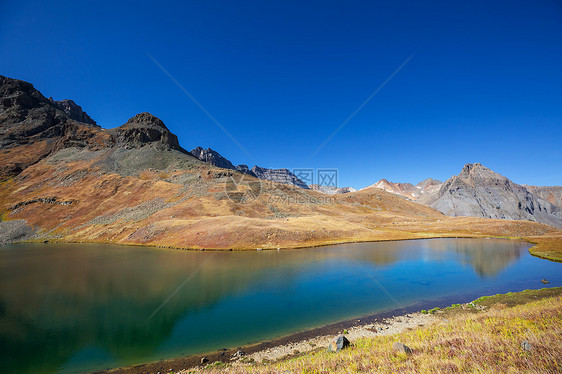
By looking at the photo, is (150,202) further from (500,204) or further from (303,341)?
(500,204)

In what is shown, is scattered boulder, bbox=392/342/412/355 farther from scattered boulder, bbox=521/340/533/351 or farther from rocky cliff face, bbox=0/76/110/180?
rocky cliff face, bbox=0/76/110/180

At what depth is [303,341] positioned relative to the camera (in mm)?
15727

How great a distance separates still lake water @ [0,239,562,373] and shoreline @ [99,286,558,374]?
0.74 meters

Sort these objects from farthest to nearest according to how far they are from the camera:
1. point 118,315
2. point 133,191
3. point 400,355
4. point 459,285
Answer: point 133,191 < point 459,285 < point 118,315 < point 400,355

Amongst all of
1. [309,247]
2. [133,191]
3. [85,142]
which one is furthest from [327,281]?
[85,142]

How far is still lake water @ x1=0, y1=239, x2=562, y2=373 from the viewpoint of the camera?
1599 cm

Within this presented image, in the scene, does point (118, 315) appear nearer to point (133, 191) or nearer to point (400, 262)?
point (400, 262)

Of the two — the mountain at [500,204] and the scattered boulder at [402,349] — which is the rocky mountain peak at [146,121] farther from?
the mountain at [500,204]

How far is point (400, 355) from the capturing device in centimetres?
892

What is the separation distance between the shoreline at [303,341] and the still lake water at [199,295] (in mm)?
741

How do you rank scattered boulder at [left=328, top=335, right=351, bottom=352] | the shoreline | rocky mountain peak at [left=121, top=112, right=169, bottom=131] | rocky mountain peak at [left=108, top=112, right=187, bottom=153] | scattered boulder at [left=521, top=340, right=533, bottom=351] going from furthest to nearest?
rocky mountain peak at [left=121, top=112, right=169, bottom=131] → rocky mountain peak at [left=108, top=112, right=187, bottom=153] → the shoreline → scattered boulder at [left=328, top=335, right=351, bottom=352] → scattered boulder at [left=521, top=340, right=533, bottom=351]

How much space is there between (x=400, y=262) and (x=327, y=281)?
1700 cm

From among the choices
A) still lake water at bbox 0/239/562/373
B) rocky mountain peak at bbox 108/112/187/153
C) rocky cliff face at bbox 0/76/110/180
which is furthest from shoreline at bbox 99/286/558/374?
rocky cliff face at bbox 0/76/110/180

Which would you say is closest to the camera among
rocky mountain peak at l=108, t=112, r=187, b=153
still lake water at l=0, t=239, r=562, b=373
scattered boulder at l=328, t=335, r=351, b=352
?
scattered boulder at l=328, t=335, r=351, b=352
